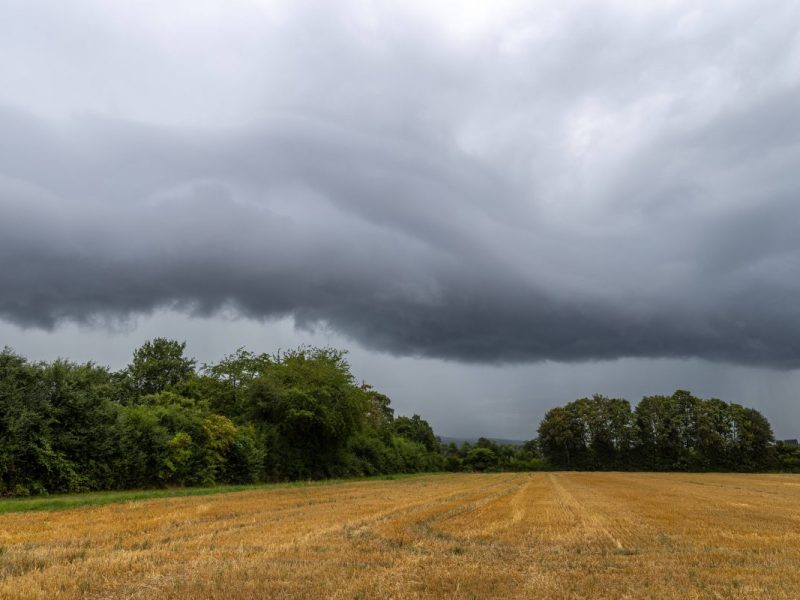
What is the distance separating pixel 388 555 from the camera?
10.6m

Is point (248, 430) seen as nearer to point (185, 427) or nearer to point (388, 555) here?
point (185, 427)

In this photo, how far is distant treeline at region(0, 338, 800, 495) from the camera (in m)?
25.9

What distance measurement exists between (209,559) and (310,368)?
42.0 metres

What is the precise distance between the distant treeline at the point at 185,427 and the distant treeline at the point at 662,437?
5779 cm

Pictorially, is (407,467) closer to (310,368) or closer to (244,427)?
(310,368)

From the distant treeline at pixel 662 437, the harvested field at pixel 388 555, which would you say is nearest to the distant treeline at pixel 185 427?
the harvested field at pixel 388 555

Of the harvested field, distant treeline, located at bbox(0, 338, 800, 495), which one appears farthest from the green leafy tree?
the harvested field

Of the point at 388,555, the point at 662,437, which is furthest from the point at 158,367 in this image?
the point at 662,437

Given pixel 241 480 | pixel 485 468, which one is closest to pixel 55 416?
pixel 241 480

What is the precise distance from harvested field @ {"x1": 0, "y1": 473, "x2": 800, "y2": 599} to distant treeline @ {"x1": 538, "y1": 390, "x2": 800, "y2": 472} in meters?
99.1

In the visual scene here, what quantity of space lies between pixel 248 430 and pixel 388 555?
33249mm

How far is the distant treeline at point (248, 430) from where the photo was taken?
25938 millimetres

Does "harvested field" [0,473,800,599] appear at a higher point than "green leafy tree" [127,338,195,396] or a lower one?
lower

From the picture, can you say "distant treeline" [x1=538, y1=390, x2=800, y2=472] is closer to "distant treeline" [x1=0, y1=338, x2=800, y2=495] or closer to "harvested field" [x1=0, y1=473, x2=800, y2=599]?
"distant treeline" [x1=0, y1=338, x2=800, y2=495]
